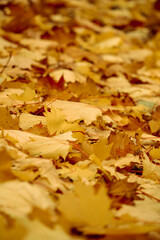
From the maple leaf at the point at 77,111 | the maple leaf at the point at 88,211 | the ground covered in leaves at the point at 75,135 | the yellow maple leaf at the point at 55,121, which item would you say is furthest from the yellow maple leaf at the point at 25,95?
the maple leaf at the point at 88,211

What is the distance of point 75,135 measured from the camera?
106 cm

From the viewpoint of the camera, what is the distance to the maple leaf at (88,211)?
1.99 feet

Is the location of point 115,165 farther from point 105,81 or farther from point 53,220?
point 105,81

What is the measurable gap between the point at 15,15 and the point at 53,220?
6.59ft

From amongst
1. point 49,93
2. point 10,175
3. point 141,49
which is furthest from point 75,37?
point 10,175

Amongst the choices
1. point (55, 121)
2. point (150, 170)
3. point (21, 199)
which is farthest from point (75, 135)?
point (21, 199)

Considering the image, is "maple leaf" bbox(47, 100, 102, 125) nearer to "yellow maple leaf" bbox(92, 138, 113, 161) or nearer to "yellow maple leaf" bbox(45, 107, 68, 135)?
"yellow maple leaf" bbox(45, 107, 68, 135)

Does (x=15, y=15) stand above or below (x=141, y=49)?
above

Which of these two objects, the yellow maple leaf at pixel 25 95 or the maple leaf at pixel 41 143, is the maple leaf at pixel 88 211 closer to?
the maple leaf at pixel 41 143

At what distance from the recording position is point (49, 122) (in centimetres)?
→ 104

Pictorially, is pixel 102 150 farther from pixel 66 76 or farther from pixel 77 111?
pixel 66 76

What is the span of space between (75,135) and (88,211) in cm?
47

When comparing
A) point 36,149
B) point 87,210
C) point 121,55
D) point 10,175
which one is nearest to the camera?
point 87,210

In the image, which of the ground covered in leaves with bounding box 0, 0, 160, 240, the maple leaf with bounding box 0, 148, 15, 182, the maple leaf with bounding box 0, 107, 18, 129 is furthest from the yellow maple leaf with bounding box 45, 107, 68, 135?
the maple leaf with bounding box 0, 148, 15, 182
